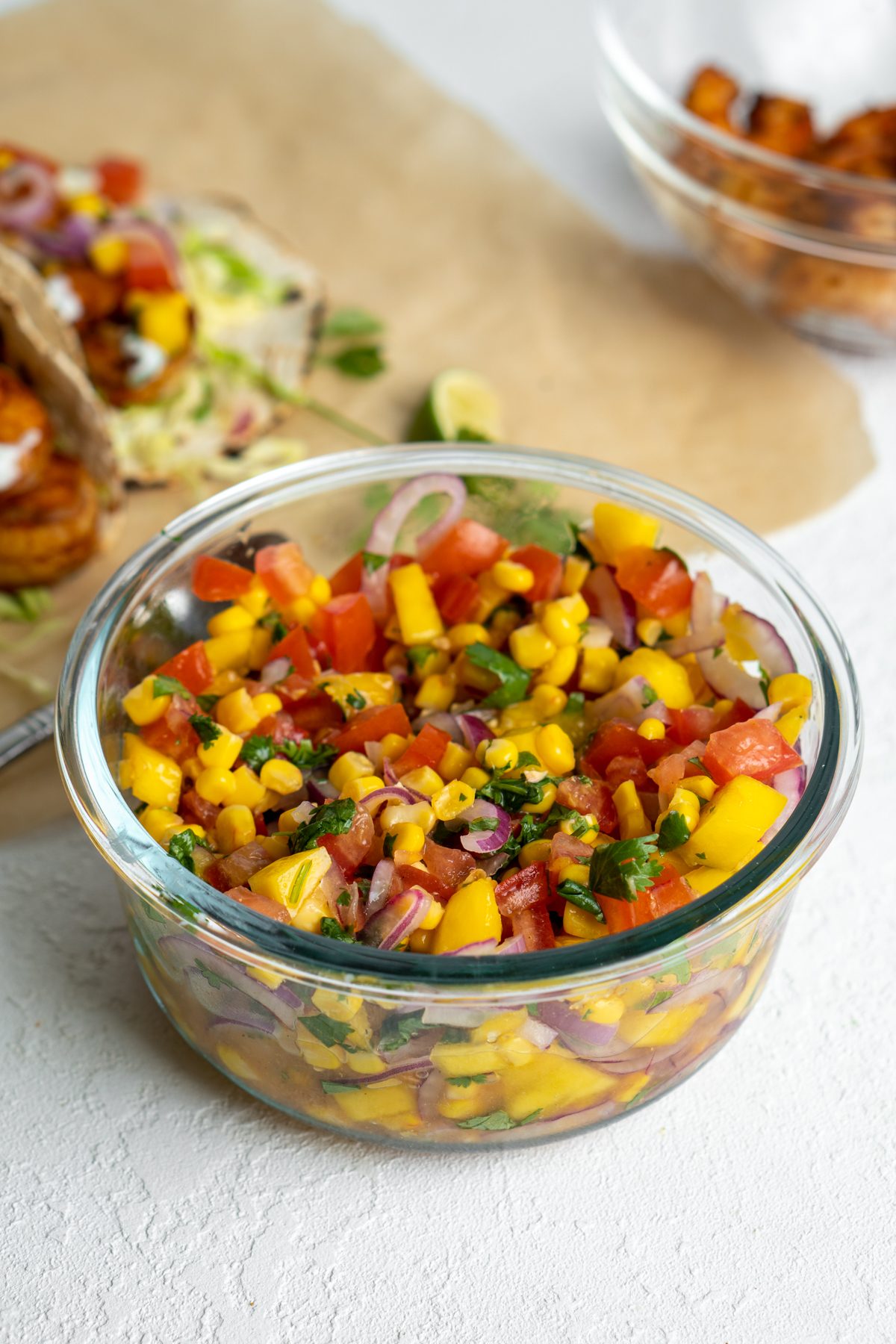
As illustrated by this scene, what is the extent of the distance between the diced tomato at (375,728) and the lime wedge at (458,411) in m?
1.54

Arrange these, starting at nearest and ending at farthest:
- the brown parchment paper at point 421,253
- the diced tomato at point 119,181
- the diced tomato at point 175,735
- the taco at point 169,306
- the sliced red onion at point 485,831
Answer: the sliced red onion at point 485,831 → the diced tomato at point 175,735 → the taco at point 169,306 → the brown parchment paper at point 421,253 → the diced tomato at point 119,181

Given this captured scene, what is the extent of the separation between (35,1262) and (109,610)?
1.09 meters

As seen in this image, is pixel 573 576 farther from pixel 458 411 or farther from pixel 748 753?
pixel 458 411

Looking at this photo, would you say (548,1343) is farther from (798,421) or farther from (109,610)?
(798,421)

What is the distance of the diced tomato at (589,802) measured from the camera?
7.06 feet

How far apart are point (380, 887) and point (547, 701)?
0.54 m

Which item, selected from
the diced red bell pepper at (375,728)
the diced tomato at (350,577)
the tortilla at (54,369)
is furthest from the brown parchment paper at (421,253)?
the diced red bell pepper at (375,728)

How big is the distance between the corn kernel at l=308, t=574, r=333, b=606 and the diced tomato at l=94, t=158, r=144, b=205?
220 centimetres

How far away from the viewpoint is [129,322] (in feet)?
12.4

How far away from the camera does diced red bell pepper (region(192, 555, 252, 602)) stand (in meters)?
2.54

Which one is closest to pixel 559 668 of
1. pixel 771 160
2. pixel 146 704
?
pixel 146 704

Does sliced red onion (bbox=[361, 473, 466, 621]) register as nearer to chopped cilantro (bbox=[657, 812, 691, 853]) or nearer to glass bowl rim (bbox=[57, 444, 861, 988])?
glass bowl rim (bbox=[57, 444, 861, 988])

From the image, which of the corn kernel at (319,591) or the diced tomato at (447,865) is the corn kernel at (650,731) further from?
the corn kernel at (319,591)

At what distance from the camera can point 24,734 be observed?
2.76 metres
